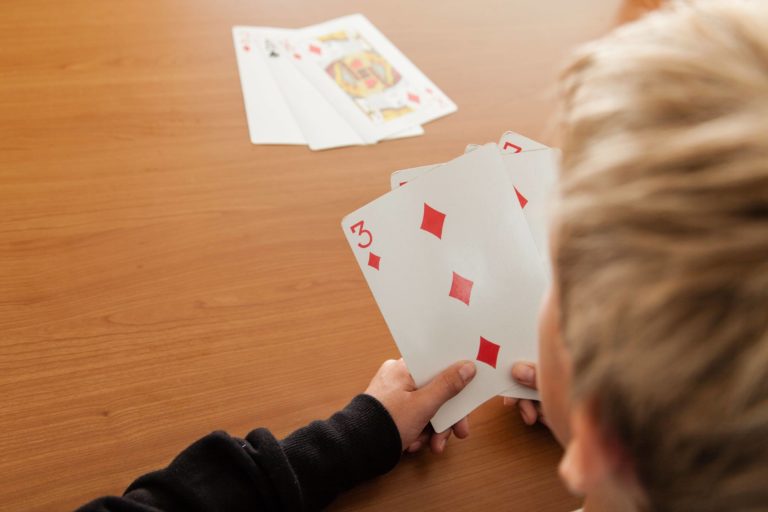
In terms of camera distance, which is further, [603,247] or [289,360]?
[289,360]

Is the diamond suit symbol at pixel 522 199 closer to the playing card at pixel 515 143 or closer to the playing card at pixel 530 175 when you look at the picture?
the playing card at pixel 530 175

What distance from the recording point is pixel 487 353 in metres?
0.84

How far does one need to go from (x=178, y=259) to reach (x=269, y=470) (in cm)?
36

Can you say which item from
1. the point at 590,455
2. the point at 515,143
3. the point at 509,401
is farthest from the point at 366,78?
the point at 590,455

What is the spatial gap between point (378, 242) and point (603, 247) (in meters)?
0.48

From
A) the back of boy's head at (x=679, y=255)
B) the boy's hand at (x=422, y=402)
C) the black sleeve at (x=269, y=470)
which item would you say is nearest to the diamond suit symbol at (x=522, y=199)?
the boy's hand at (x=422, y=402)

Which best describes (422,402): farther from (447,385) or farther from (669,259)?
(669,259)

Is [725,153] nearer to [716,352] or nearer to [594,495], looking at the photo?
[716,352]

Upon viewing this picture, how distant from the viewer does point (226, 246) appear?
994 mm

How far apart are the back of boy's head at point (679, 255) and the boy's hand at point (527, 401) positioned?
Result: 364 mm

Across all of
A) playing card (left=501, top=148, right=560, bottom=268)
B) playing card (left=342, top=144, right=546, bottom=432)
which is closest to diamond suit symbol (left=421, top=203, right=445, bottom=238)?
playing card (left=342, top=144, right=546, bottom=432)

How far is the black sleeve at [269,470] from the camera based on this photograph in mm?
736

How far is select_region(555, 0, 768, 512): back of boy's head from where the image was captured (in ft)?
1.21

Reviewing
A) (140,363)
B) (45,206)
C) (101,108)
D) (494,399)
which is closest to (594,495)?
(494,399)
